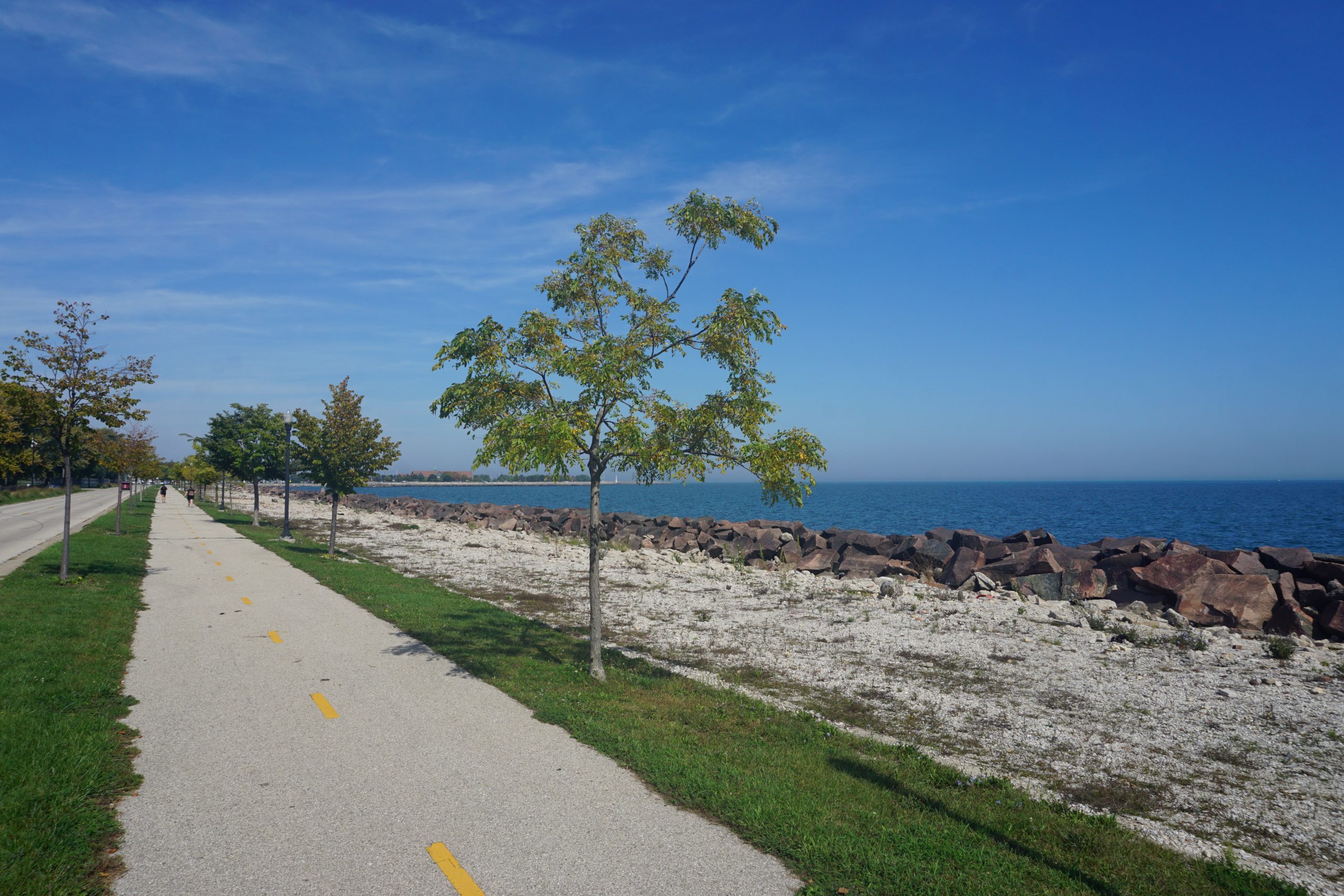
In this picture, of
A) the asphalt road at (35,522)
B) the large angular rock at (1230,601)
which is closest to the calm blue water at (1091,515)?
the large angular rock at (1230,601)

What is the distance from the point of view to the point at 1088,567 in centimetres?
1845

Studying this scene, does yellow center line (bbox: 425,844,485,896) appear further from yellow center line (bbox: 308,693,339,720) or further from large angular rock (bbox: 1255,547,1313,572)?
large angular rock (bbox: 1255,547,1313,572)

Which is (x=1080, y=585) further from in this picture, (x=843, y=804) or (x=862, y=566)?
(x=843, y=804)

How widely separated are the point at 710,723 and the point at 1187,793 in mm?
4288

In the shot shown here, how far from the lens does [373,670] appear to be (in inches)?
391

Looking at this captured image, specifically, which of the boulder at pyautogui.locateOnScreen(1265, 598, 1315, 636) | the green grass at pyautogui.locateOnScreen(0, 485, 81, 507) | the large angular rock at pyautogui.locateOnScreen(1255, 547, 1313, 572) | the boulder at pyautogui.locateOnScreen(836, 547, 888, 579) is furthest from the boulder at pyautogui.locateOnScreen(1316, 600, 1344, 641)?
the green grass at pyautogui.locateOnScreen(0, 485, 81, 507)

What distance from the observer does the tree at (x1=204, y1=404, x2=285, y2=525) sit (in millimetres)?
37312

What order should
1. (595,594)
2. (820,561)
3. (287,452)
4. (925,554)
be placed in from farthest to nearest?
(287,452)
(820,561)
(925,554)
(595,594)

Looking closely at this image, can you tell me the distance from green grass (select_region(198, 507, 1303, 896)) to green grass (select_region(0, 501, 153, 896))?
3.76 metres

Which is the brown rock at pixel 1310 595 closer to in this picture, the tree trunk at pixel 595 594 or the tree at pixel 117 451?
the tree trunk at pixel 595 594

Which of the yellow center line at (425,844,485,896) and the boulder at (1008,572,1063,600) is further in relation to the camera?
the boulder at (1008,572,1063,600)

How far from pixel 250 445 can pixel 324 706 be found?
3740cm

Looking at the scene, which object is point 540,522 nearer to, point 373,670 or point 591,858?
point 373,670

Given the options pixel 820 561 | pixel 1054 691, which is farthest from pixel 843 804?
pixel 820 561
